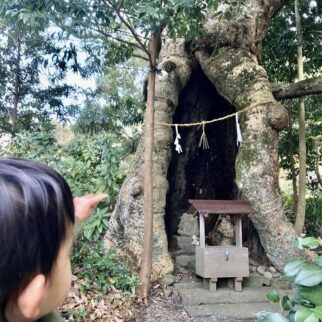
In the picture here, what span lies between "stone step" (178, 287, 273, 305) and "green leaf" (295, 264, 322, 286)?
9.63 feet

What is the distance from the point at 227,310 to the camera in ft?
12.6

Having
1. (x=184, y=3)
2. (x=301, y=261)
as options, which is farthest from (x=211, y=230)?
(x=301, y=261)

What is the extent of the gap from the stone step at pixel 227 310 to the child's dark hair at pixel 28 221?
347 centimetres

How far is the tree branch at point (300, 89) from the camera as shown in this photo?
16.0ft

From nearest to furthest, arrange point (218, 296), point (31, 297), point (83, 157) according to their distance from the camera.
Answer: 1. point (31, 297)
2. point (218, 296)
3. point (83, 157)

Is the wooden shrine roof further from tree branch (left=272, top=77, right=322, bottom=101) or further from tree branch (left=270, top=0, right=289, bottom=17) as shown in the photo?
tree branch (left=270, top=0, right=289, bottom=17)

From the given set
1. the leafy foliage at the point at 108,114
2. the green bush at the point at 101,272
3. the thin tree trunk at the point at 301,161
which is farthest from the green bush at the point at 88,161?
the thin tree trunk at the point at 301,161

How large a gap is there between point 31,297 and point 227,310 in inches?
146

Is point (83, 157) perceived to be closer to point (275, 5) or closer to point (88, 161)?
point (88, 161)

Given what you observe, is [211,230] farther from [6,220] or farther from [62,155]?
[6,220]

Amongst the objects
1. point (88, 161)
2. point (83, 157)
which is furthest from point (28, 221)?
point (83, 157)

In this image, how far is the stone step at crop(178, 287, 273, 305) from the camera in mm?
3977

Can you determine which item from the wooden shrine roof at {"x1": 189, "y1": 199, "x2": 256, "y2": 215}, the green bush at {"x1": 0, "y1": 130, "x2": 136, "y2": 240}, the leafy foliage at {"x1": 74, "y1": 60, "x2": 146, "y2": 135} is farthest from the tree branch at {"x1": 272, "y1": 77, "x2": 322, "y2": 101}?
the leafy foliage at {"x1": 74, "y1": 60, "x2": 146, "y2": 135}

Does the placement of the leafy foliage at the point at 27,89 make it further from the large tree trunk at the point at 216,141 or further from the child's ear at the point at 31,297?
the child's ear at the point at 31,297
